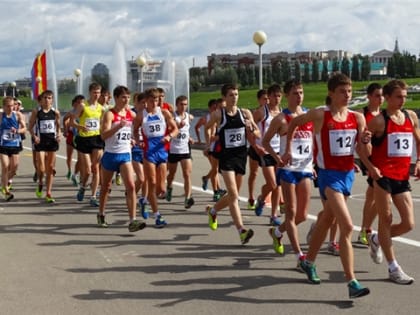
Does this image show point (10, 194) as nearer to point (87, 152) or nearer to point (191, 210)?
point (87, 152)

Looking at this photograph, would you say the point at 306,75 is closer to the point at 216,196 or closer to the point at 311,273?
the point at 216,196

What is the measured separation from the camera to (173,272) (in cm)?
680

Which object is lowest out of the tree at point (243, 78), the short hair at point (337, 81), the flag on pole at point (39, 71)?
the short hair at point (337, 81)

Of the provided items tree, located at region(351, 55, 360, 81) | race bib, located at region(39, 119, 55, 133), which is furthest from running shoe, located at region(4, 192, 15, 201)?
tree, located at region(351, 55, 360, 81)

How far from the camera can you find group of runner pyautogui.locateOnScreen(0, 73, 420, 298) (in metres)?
6.07

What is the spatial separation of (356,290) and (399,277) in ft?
2.80

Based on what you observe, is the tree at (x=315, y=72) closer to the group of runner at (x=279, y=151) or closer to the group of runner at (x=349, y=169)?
the group of runner at (x=279, y=151)

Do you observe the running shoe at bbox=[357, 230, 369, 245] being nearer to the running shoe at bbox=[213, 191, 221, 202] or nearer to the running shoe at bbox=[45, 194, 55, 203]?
the running shoe at bbox=[213, 191, 221, 202]

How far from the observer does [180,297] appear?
5.89m

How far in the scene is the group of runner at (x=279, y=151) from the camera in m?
6.07

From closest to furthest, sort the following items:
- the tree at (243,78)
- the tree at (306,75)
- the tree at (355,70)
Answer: the tree at (243,78) < the tree at (355,70) < the tree at (306,75)

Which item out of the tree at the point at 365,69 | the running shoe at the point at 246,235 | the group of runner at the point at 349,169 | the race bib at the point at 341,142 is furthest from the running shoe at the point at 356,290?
the tree at the point at 365,69

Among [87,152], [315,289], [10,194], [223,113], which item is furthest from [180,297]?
[10,194]

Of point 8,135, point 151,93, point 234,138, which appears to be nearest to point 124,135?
point 151,93
